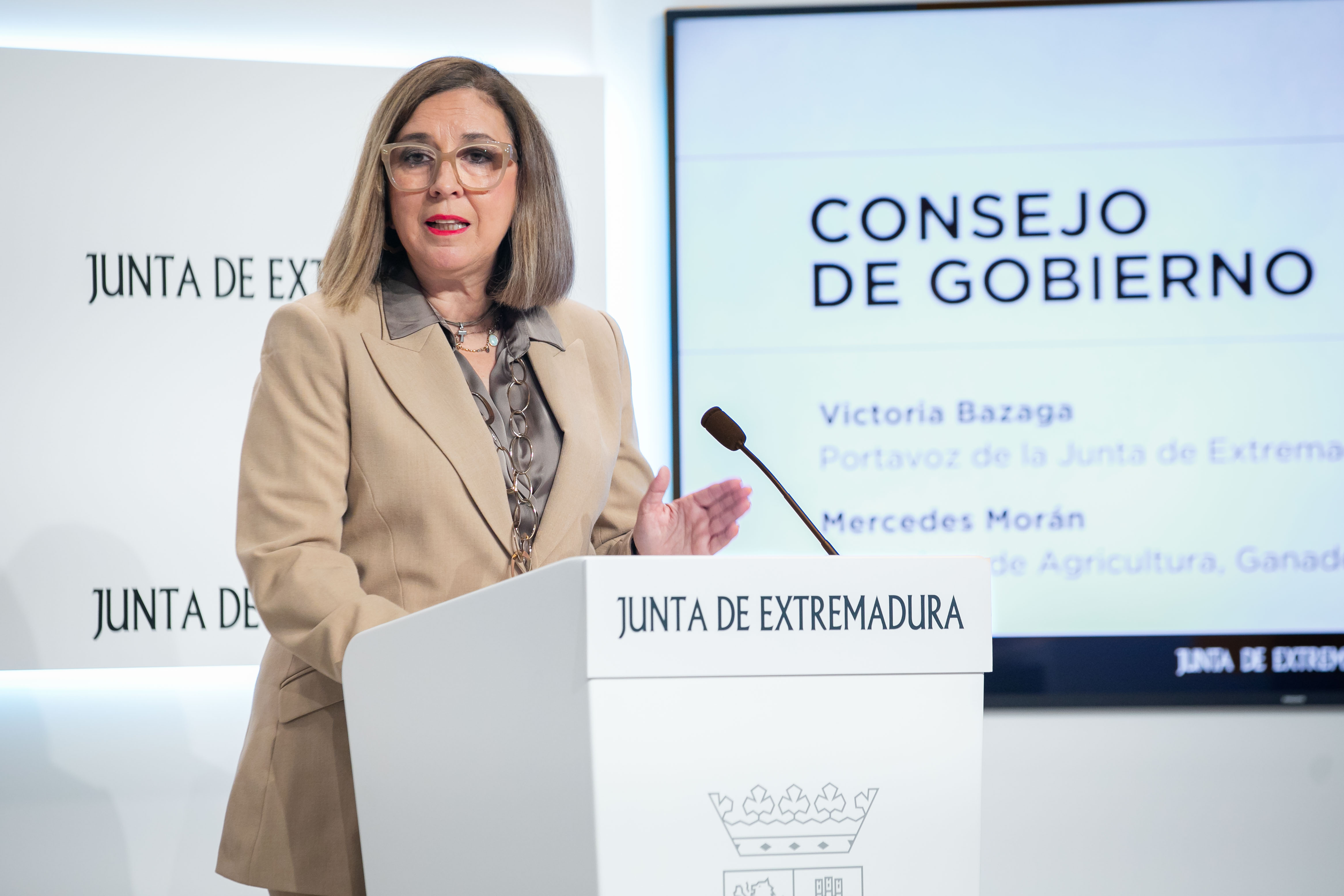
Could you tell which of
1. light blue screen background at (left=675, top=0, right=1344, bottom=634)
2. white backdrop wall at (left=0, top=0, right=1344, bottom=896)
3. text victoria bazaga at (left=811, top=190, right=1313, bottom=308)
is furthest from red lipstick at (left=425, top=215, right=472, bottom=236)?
text victoria bazaga at (left=811, top=190, right=1313, bottom=308)

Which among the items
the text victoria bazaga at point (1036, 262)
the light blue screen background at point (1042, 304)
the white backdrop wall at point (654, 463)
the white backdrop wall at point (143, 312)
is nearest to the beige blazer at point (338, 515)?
the white backdrop wall at point (143, 312)

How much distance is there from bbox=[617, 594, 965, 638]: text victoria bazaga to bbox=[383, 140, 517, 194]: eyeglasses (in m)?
0.86

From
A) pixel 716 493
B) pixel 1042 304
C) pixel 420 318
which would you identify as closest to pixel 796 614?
pixel 716 493

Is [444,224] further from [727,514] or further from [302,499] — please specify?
[727,514]

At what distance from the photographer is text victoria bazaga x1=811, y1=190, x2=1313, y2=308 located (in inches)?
109

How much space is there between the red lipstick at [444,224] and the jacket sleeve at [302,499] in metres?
0.21

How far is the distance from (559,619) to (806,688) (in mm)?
192

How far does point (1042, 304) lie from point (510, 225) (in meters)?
1.65

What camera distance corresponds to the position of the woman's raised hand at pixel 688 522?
1397 millimetres

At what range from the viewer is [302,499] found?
1281 millimetres

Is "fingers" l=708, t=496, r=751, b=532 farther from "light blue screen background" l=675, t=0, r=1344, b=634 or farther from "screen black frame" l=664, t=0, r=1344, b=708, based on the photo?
"screen black frame" l=664, t=0, r=1344, b=708

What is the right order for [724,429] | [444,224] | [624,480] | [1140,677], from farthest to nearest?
[1140,677] → [624,480] → [444,224] → [724,429]

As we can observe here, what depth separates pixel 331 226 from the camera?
2623mm

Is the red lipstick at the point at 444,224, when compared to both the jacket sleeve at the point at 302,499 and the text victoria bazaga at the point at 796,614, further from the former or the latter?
the text victoria bazaga at the point at 796,614
